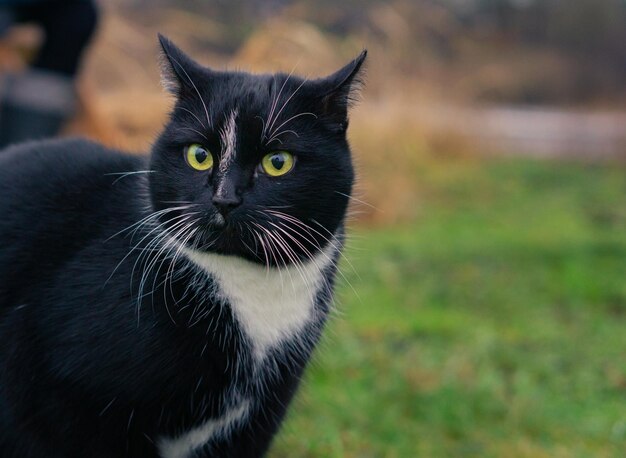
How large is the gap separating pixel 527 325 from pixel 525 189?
3.52 meters

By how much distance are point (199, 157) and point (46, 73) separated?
278cm

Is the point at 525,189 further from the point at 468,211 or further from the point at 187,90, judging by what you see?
the point at 187,90

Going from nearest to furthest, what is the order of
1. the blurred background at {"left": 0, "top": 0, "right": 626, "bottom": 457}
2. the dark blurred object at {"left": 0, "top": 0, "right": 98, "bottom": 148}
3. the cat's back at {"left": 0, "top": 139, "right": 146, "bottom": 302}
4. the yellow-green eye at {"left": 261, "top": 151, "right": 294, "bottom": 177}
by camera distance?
the yellow-green eye at {"left": 261, "top": 151, "right": 294, "bottom": 177} → the cat's back at {"left": 0, "top": 139, "right": 146, "bottom": 302} → the blurred background at {"left": 0, "top": 0, "right": 626, "bottom": 457} → the dark blurred object at {"left": 0, "top": 0, "right": 98, "bottom": 148}

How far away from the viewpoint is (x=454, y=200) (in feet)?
22.2

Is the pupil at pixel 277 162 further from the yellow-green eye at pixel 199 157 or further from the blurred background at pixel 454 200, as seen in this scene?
the blurred background at pixel 454 200

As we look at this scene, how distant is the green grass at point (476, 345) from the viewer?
267 centimetres

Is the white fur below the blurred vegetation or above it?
below

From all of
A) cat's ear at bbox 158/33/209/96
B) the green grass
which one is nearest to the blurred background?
the green grass

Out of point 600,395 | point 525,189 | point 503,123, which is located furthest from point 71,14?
point 503,123

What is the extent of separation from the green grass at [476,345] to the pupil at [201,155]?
0.57 meters

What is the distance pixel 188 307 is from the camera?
1.83 metres

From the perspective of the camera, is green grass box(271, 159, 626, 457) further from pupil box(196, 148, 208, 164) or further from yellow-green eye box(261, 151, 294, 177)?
pupil box(196, 148, 208, 164)

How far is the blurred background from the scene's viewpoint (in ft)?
9.27

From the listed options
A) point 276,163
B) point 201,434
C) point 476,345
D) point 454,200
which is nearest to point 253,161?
point 276,163
